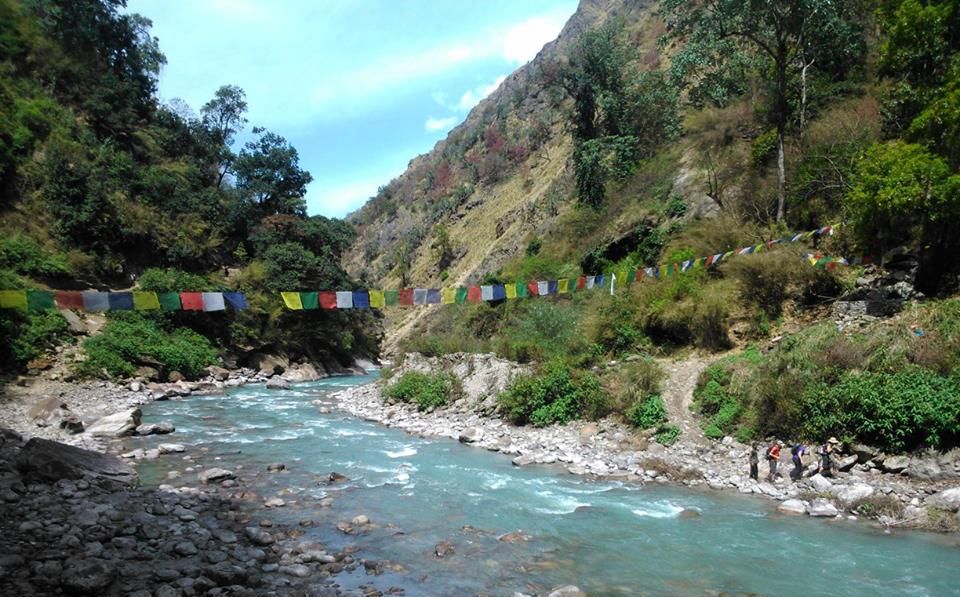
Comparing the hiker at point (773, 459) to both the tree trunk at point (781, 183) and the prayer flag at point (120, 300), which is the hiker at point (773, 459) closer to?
the tree trunk at point (781, 183)

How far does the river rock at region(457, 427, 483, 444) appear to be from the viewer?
49.2 ft

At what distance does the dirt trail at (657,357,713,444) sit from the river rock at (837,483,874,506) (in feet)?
10.8

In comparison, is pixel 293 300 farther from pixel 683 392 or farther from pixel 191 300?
pixel 683 392

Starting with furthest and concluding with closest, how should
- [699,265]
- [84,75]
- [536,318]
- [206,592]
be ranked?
[84,75]
[536,318]
[699,265]
[206,592]

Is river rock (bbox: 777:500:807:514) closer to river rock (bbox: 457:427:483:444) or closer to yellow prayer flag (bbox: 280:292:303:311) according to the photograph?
river rock (bbox: 457:427:483:444)

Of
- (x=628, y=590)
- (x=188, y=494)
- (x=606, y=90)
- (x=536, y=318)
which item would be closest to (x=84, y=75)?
(x=606, y=90)

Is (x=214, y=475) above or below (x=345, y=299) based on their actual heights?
below

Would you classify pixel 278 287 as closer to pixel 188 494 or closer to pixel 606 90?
pixel 606 90

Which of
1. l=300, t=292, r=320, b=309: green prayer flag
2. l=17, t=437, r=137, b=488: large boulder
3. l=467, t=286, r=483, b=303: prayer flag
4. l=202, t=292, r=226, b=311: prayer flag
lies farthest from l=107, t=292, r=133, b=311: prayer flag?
l=467, t=286, r=483, b=303: prayer flag

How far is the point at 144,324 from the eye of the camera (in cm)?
2638

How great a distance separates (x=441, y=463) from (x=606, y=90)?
91.7ft

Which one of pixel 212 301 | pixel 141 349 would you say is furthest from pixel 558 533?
pixel 141 349

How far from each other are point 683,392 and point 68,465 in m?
13.1

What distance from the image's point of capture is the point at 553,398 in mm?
15812
